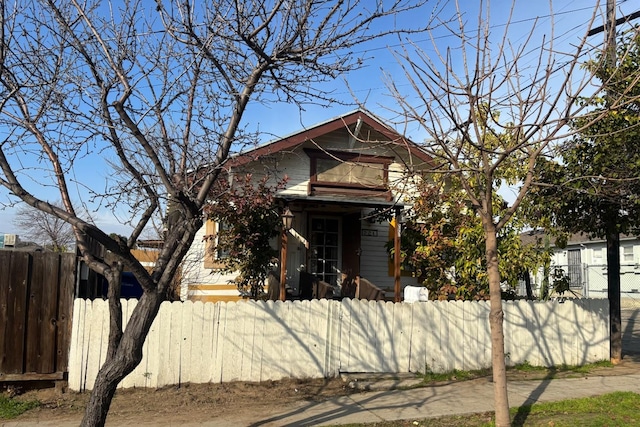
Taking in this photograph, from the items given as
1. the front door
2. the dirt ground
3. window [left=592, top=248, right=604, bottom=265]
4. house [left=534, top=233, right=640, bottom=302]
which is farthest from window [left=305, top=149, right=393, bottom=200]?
window [left=592, top=248, right=604, bottom=265]

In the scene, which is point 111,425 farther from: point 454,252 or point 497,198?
→ point 497,198

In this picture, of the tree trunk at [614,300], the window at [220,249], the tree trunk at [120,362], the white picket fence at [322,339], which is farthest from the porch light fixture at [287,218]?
the tree trunk at [120,362]

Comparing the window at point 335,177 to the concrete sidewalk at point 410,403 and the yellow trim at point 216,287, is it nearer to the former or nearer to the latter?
the yellow trim at point 216,287

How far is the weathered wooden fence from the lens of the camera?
7.32m

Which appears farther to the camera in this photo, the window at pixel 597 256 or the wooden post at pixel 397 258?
the window at pixel 597 256

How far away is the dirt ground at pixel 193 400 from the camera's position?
22.1 feet

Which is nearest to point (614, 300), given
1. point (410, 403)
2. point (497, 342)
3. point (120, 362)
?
point (410, 403)

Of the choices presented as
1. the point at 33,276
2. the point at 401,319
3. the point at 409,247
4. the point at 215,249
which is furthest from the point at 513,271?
the point at 33,276

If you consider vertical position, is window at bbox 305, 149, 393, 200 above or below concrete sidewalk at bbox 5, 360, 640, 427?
above

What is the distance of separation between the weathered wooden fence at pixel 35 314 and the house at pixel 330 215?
15.8 feet

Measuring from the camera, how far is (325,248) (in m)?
14.1

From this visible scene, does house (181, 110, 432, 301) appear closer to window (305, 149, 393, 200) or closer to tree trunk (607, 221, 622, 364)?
window (305, 149, 393, 200)

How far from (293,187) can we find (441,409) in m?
7.24

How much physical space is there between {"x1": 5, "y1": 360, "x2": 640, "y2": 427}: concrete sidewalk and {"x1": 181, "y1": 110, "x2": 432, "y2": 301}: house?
4.09m
